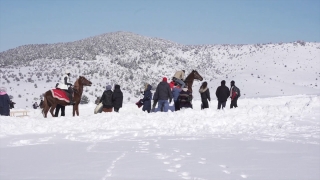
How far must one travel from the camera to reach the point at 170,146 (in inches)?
377

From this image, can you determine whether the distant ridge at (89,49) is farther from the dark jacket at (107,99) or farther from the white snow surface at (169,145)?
the dark jacket at (107,99)

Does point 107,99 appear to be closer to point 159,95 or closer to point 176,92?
point 159,95

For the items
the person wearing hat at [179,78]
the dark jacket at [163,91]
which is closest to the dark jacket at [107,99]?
the dark jacket at [163,91]

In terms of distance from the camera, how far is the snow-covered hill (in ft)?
152

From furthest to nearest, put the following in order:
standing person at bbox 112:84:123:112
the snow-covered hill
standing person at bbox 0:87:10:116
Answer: the snow-covered hill → standing person at bbox 112:84:123:112 → standing person at bbox 0:87:10:116

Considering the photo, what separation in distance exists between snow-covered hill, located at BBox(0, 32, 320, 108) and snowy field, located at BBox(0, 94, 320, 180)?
25349mm

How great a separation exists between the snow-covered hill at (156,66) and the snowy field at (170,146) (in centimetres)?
2535

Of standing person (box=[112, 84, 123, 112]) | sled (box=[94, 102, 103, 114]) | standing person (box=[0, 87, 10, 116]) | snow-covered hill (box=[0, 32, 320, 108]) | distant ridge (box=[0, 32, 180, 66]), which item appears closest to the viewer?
standing person (box=[0, 87, 10, 116])

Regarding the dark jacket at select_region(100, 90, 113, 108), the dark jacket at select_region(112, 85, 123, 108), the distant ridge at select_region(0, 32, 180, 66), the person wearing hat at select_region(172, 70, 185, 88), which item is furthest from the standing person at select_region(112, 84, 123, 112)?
the distant ridge at select_region(0, 32, 180, 66)

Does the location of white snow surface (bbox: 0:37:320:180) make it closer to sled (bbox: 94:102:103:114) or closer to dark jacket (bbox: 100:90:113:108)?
dark jacket (bbox: 100:90:113:108)

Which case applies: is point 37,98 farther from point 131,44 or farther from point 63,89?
point 131,44

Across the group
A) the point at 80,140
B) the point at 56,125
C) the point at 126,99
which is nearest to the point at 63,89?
the point at 56,125

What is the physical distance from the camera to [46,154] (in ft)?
29.6

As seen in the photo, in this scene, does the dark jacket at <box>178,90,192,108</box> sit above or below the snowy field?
above
